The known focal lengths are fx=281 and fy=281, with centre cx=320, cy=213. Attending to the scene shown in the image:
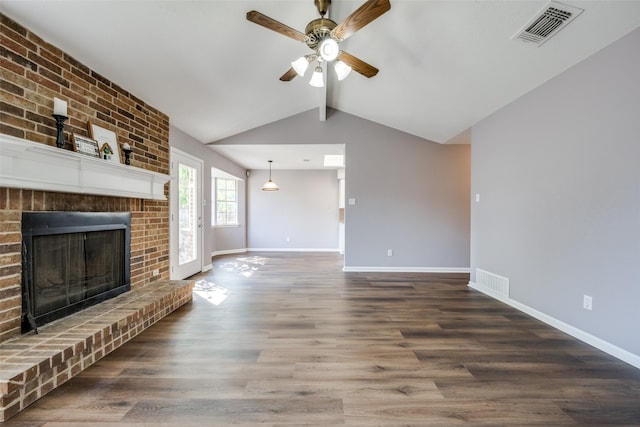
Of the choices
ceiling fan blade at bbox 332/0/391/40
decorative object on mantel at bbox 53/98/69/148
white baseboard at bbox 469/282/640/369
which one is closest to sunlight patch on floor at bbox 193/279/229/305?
decorative object on mantel at bbox 53/98/69/148

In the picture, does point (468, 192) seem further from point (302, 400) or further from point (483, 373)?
point (302, 400)

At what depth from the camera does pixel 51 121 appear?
7.09ft

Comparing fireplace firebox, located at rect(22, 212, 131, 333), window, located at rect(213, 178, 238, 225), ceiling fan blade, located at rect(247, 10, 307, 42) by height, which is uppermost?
ceiling fan blade, located at rect(247, 10, 307, 42)

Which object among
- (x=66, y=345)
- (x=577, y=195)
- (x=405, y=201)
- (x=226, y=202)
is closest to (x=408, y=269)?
(x=405, y=201)

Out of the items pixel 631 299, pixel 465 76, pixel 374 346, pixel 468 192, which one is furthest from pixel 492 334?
pixel 468 192

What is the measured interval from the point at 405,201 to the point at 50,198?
15.5 ft

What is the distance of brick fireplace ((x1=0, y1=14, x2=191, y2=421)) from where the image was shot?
1.67 meters

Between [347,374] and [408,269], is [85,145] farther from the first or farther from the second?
[408,269]

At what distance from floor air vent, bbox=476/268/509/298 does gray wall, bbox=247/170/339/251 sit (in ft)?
14.8

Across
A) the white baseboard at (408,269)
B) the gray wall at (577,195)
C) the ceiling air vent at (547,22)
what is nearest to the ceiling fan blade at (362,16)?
the ceiling air vent at (547,22)

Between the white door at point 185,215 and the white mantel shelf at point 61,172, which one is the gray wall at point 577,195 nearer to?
the white mantel shelf at point 61,172

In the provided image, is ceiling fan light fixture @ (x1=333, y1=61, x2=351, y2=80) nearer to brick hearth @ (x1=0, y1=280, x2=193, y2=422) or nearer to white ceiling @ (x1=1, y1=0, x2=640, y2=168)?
white ceiling @ (x1=1, y1=0, x2=640, y2=168)

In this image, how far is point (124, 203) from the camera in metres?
3.02

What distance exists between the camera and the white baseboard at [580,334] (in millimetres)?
2072
